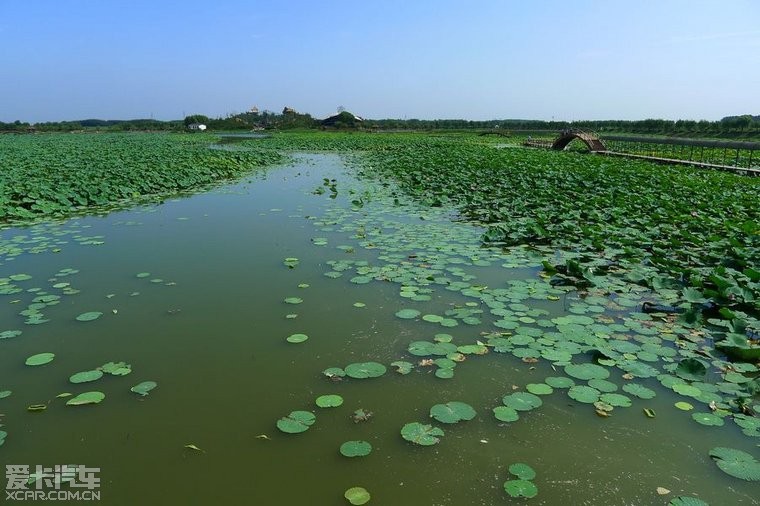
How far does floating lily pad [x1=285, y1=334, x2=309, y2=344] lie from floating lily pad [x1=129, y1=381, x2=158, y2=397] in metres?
0.92

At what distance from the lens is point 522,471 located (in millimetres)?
2088

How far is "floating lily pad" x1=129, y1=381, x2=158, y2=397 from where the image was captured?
272 cm

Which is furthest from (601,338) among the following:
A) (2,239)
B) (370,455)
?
(2,239)

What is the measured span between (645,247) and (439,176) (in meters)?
7.70

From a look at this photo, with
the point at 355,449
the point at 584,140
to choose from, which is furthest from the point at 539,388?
the point at 584,140

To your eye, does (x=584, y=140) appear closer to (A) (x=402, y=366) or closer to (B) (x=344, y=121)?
(A) (x=402, y=366)

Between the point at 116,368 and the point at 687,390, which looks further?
the point at 116,368

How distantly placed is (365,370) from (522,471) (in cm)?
115

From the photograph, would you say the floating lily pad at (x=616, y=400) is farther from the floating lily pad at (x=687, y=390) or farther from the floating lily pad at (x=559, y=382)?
the floating lily pad at (x=687, y=390)

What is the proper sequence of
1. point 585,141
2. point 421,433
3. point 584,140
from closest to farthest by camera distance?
point 421,433, point 585,141, point 584,140

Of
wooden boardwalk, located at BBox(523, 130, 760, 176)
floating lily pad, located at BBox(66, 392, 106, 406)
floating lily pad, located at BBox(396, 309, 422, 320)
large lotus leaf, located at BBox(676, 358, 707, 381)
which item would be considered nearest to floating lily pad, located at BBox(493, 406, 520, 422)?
large lotus leaf, located at BBox(676, 358, 707, 381)

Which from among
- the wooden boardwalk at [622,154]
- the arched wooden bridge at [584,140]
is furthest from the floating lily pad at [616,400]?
the arched wooden bridge at [584,140]

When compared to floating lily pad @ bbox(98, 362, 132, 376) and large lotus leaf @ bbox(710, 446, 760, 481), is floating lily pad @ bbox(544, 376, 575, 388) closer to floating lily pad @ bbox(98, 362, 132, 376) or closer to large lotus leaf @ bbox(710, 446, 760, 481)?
large lotus leaf @ bbox(710, 446, 760, 481)

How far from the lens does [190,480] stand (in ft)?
6.75
